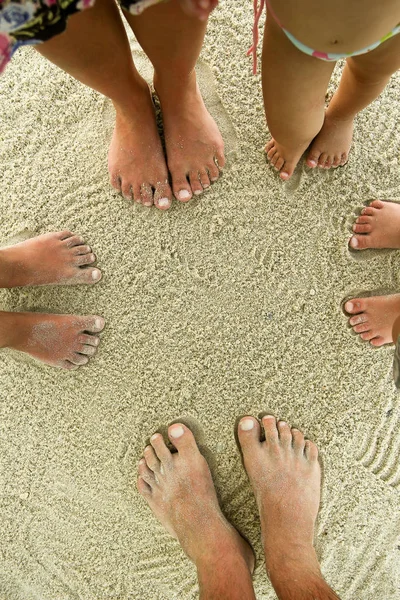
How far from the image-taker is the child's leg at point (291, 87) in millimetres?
708

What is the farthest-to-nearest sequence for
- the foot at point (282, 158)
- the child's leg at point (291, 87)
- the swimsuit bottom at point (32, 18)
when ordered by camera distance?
the foot at point (282, 158) < the child's leg at point (291, 87) < the swimsuit bottom at point (32, 18)

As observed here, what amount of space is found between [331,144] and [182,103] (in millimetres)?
416

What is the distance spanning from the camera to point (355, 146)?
49.4 inches

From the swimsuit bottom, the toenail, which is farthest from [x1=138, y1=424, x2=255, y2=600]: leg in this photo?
the swimsuit bottom

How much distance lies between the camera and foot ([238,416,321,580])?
1195 millimetres

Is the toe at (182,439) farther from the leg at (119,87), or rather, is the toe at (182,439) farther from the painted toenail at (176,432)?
the leg at (119,87)

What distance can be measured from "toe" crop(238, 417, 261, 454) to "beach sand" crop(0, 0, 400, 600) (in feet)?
0.11

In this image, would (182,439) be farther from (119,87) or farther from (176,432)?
(119,87)

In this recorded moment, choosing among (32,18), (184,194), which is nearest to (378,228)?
(184,194)

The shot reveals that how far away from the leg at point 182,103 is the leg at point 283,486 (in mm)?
711

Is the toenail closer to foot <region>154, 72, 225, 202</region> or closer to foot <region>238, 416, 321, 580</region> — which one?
foot <region>154, 72, 225, 202</region>

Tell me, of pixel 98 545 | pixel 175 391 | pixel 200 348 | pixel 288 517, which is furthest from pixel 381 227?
pixel 98 545

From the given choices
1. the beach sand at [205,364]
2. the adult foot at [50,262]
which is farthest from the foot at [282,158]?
the adult foot at [50,262]

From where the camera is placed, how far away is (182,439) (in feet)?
4.04
